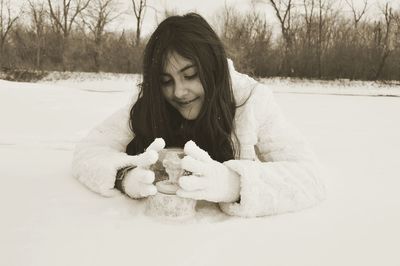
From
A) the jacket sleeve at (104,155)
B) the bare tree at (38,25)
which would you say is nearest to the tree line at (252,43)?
the bare tree at (38,25)

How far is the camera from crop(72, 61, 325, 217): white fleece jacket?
3.77 ft

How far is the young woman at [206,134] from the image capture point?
44.9 inches

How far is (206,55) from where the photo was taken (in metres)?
1.32

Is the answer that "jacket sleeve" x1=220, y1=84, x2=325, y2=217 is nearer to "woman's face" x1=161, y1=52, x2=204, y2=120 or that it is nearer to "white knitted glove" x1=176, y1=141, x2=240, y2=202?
"white knitted glove" x1=176, y1=141, x2=240, y2=202

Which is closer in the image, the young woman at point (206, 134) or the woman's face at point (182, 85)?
the young woman at point (206, 134)

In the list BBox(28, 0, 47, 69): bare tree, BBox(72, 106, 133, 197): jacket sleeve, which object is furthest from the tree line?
BBox(72, 106, 133, 197): jacket sleeve

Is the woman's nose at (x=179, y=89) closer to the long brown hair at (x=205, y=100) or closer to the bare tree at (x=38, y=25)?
the long brown hair at (x=205, y=100)

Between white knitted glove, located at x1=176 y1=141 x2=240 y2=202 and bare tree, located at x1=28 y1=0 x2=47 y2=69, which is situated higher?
bare tree, located at x1=28 y1=0 x2=47 y2=69

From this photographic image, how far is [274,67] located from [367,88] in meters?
3.85

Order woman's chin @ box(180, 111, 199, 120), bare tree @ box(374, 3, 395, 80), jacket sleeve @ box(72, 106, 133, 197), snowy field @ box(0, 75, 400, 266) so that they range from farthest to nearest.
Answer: bare tree @ box(374, 3, 395, 80)
woman's chin @ box(180, 111, 199, 120)
jacket sleeve @ box(72, 106, 133, 197)
snowy field @ box(0, 75, 400, 266)

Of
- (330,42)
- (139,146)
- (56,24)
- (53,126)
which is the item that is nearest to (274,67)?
(330,42)

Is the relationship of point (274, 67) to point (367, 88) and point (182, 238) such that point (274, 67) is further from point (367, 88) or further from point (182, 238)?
point (182, 238)

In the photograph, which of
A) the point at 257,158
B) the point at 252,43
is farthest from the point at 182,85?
the point at 252,43

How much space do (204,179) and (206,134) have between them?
392mm
